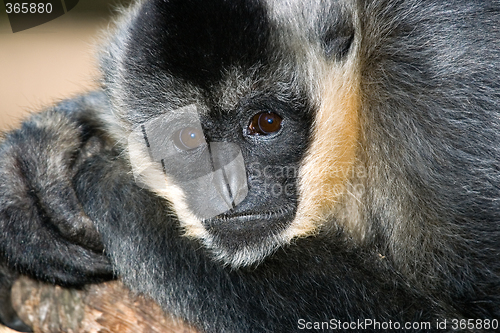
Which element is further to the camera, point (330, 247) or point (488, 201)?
point (330, 247)

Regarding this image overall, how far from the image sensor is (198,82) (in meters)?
2.62

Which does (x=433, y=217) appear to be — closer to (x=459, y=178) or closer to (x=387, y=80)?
(x=459, y=178)

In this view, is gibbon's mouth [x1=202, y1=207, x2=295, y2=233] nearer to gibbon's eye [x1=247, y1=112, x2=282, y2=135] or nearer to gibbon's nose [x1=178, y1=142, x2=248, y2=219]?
gibbon's nose [x1=178, y1=142, x2=248, y2=219]

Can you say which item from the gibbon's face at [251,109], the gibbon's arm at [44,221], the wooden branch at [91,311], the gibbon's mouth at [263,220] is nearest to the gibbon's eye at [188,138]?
the gibbon's face at [251,109]

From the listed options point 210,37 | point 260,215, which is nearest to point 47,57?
point 210,37

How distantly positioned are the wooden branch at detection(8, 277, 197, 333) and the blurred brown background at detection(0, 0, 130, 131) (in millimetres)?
3624

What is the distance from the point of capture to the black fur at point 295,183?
2338 mm

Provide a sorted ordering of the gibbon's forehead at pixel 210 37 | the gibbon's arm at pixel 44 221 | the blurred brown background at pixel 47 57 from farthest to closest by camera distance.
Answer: the blurred brown background at pixel 47 57 < the gibbon's arm at pixel 44 221 < the gibbon's forehead at pixel 210 37

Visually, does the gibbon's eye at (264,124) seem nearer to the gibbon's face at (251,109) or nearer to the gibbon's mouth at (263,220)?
the gibbon's face at (251,109)

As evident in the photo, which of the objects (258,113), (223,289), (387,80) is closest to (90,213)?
(223,289)

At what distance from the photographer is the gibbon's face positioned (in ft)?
8.40

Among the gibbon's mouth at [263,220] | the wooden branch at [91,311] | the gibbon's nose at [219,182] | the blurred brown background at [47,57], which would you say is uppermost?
the blurred brown background at [47,57]

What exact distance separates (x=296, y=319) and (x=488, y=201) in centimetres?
96

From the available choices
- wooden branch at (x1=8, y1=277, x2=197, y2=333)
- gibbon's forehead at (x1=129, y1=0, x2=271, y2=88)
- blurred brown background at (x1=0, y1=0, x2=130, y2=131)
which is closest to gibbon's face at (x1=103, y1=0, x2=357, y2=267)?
gibbon's forehead at (x1=129, y1=0, x2=271, y2=88)
